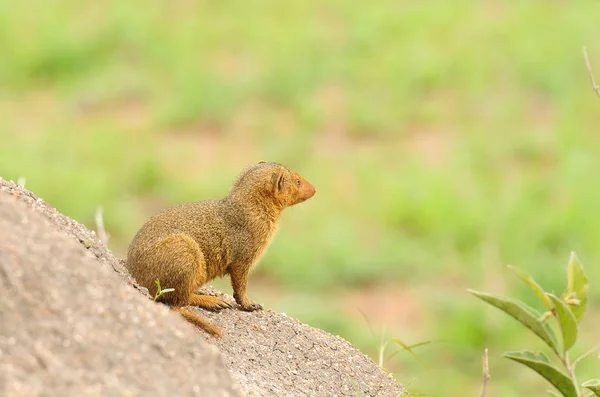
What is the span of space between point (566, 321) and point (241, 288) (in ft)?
4.32

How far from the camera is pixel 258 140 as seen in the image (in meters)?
11.5

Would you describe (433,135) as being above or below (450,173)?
above

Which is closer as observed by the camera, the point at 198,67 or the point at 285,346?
the point at 285,346

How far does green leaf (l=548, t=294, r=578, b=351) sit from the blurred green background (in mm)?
3861

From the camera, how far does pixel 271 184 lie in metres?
4.57

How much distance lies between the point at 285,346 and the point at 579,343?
207 inches

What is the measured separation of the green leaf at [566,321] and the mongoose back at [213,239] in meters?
1.11

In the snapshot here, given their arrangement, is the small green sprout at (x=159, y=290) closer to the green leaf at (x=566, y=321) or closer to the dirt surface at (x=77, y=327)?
the dirt surface at (x=77, y=327)

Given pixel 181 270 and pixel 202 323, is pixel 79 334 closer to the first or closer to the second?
pixel 202 323

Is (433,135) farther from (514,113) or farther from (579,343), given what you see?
(579,343)

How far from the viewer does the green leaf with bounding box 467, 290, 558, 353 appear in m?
3.40

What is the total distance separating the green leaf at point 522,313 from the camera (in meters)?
3.40

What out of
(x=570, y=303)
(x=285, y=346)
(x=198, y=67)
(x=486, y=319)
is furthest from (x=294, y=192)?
(x=198, y=67)

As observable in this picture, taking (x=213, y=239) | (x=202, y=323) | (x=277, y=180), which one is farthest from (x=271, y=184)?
(x=202, y=323)
